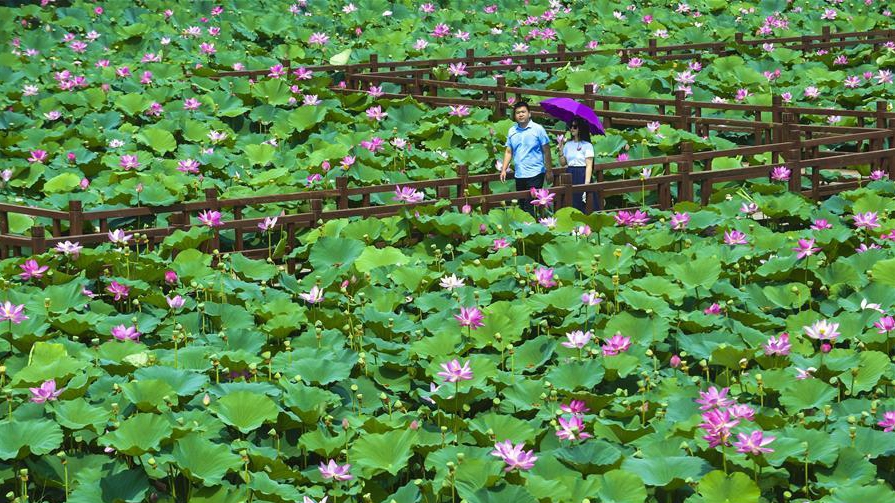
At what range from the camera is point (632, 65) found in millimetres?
14195

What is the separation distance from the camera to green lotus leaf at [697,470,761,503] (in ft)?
15.0

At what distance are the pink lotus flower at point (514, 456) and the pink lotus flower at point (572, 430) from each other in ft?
0.85

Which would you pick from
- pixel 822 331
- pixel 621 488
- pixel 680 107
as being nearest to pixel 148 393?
pixel 621 488

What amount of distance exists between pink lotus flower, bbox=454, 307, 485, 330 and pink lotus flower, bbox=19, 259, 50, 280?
231 centimetres

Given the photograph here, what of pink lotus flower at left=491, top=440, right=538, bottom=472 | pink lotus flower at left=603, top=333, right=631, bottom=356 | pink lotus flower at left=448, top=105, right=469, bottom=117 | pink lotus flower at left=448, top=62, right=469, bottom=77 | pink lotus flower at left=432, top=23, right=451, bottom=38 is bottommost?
pink lotus flower at left=432, top=23, right=451, bottom=38

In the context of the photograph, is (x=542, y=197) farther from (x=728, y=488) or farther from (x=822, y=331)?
(x=728, y=488)

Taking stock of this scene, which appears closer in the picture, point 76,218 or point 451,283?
point 451,283

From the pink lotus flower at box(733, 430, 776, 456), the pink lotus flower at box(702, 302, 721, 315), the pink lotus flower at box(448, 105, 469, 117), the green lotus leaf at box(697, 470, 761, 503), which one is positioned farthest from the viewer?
the pink lotus flower at box(448, 105, 469, 117)

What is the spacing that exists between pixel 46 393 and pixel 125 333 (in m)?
0.86

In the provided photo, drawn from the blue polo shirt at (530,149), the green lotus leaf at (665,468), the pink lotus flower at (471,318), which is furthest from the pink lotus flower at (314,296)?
the blue polo shirt at (530,149)

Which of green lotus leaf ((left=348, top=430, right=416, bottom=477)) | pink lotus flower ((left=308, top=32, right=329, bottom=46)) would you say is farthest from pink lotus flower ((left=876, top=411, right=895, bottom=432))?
pink lotus flower ((left=308, top=32, right=329, bottom=46))

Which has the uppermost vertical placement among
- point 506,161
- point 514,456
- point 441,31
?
point 514,456

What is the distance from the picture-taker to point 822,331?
5766 millimetres

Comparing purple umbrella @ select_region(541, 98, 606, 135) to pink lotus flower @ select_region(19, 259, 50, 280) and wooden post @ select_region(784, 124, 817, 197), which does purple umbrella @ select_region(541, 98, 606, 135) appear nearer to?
wooden post @ select_region(784, 124, 817, 197)
